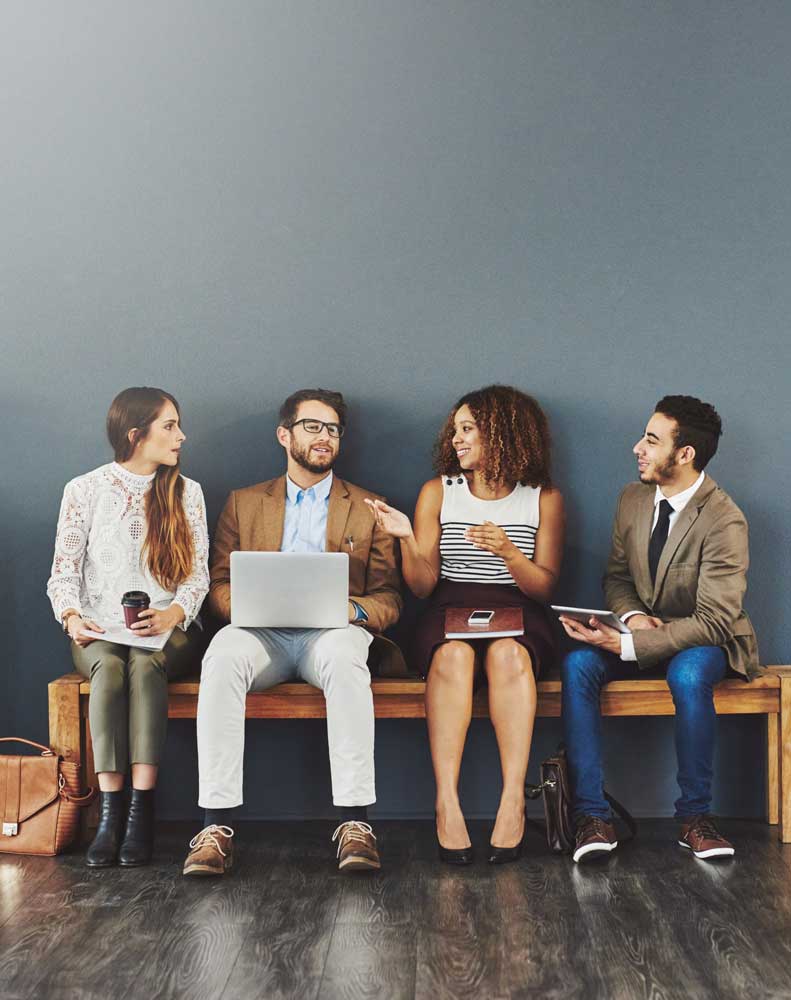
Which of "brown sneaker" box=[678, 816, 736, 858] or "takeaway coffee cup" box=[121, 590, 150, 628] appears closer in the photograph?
"brown sneaker" box=[678, 816, 736, 858]

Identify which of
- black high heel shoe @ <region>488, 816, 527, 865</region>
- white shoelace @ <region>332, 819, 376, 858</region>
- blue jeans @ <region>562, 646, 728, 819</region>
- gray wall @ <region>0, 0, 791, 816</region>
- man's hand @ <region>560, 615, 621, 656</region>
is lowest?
black high heel shoe @ <region>488, 816, 527, 865</region>

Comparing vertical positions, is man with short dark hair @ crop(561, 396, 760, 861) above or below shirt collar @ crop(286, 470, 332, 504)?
below

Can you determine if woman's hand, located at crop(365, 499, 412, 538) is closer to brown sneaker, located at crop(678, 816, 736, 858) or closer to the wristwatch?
the wristwatch

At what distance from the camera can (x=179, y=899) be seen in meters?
2.75

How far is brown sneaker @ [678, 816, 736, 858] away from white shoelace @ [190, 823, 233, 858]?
4.24 feet

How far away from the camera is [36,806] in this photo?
318 centimetres

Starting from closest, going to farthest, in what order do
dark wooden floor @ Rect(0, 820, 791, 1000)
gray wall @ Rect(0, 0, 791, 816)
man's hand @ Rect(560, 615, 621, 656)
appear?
dark wooden floor @ Rect(0, 820, 791, 1000), man's hand @ Rect(560, 615, 621, 656), gray wall @ Rect(0, 0, 791, 816)

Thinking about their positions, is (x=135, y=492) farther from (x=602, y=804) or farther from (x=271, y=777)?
(x=602, y=804)

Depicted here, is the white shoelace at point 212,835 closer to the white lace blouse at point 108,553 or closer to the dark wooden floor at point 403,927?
the dark wooden floor at point 403,927

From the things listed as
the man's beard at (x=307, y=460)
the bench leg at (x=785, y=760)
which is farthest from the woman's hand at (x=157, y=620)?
the bench leg at (x=785, y=760)

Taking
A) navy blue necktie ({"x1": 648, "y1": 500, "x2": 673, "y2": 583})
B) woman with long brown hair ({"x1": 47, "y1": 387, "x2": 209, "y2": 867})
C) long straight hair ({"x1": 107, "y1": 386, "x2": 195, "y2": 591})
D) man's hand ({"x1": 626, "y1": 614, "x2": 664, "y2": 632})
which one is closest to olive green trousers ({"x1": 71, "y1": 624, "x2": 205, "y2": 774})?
woman with long brown hair ({"x1": 47, "y1": 387, "x2": 209, "y2": 867})

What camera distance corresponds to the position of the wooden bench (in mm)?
3311

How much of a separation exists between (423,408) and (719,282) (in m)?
1.09

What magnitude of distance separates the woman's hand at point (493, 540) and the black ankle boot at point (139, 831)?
1199mm
